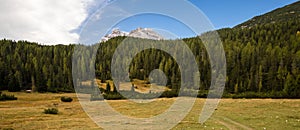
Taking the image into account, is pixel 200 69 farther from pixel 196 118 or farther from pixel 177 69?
pixel 196 118

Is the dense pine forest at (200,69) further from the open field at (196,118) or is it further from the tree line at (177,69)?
the open field at (196,118)

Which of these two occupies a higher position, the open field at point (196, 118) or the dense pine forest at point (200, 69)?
the dense pine forest at point (200, 69)

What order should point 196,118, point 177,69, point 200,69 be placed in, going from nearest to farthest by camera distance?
point 196,118 → point 200,69 → point 177,69

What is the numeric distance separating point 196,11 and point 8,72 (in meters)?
120

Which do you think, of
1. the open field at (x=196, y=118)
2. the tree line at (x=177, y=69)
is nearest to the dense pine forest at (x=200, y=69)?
the tree line at (x=177, y=69)

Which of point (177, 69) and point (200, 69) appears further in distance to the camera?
point (177, 69)

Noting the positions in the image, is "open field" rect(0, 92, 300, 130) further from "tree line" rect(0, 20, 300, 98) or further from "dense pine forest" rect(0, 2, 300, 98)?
"tree line" rect(0, 20, 300, 98)

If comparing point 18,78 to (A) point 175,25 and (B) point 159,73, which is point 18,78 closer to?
(B) point 159,73

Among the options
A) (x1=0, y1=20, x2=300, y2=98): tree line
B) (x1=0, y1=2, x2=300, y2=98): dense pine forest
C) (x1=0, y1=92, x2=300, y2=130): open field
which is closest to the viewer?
(x1=0, y1=92, x2=300, y2=130): open field

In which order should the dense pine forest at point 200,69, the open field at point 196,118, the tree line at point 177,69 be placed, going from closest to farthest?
the open field at point 196,118, the dense pine forest at point 200,69, the tree line at point 177,69

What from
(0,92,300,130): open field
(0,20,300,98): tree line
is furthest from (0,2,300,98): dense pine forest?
(0,92,300,130): open field

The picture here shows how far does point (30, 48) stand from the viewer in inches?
6718

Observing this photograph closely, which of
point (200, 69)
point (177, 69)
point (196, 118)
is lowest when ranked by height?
point (196, 118)

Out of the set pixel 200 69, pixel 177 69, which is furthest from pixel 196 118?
pixel 200 69
